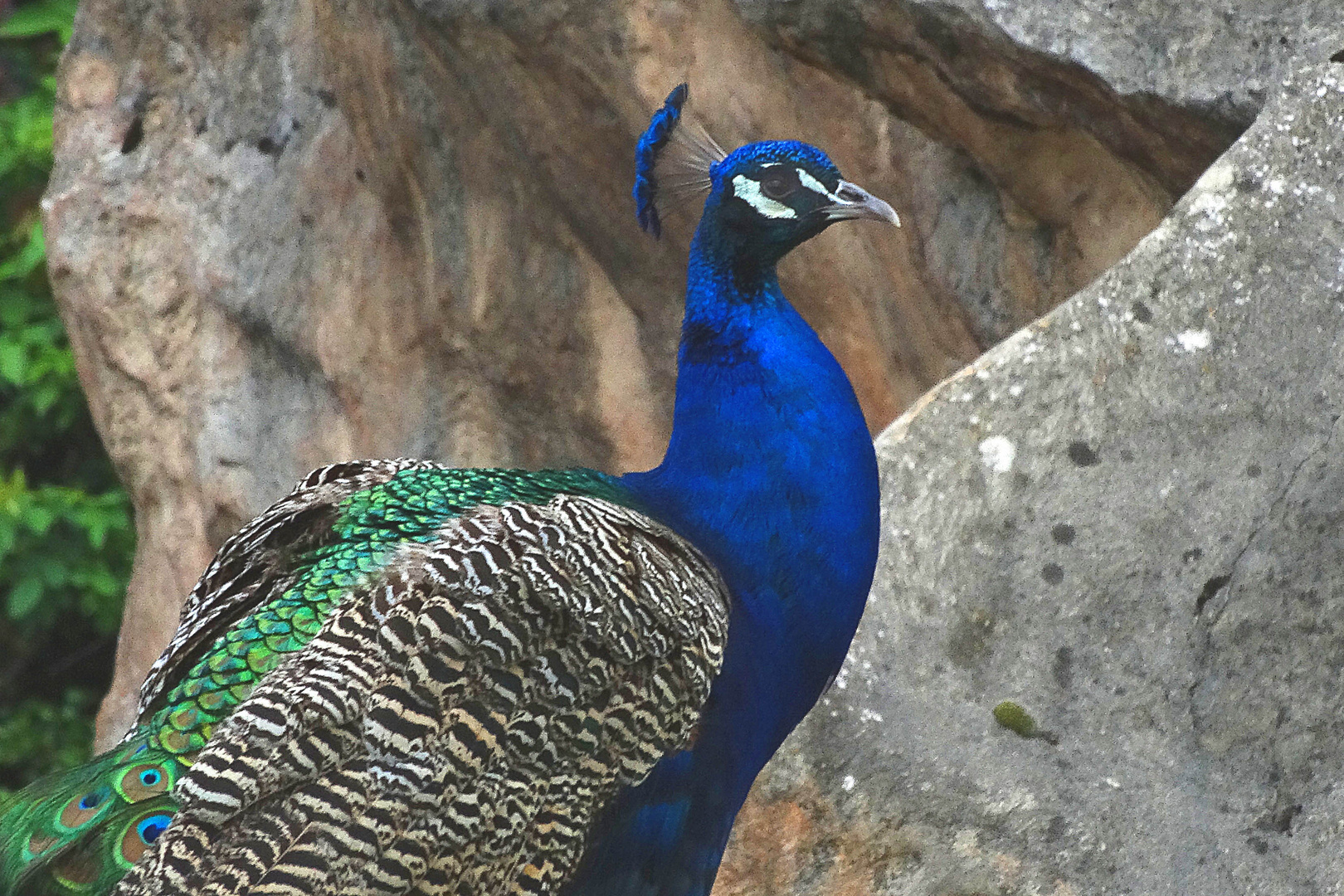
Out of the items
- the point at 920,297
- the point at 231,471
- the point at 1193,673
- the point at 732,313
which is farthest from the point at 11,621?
the point at 1193,673

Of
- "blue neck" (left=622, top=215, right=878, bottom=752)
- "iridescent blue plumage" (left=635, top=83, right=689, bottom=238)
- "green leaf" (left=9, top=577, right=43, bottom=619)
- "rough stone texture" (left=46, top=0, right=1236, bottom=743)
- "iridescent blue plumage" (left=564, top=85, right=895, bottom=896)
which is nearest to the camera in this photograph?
"iridescent blue plumage" (left=564, top=85, right=895, bottom=896)

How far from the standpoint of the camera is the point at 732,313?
101 inches

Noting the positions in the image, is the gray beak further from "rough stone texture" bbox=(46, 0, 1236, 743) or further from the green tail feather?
the green tail feather

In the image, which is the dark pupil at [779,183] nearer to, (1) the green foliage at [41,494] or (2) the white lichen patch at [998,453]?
(2) the white lichen patch at [998,453]

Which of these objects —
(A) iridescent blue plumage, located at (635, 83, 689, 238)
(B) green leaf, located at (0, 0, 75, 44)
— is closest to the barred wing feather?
(A) iridescent blue plumage, located at (635, 83, 689, 238)

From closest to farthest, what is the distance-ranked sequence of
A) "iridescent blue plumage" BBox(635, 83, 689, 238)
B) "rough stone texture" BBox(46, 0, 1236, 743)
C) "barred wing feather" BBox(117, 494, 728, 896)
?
"barred wing feather" BBox(117, 494, 728, 896) → "iridescent blue plumage" BBox(635, 83, 689, 238) → "rough stone texture" BBox(46, 0, 1236, 743)

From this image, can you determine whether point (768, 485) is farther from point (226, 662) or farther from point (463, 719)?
point (226, 662)

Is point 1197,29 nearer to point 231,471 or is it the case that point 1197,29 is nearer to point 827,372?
point 827,372

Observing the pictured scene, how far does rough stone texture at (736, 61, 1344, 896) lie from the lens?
8.52 feet

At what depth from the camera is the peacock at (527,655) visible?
1.95 metres

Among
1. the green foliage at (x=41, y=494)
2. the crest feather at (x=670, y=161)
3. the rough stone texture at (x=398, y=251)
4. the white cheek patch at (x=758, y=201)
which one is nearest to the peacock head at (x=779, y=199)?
the white cheek patch at (x=758, y=201)

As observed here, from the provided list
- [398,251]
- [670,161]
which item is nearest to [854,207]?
[670,161]

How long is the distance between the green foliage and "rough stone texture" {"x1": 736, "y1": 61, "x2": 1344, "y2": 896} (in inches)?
98.5

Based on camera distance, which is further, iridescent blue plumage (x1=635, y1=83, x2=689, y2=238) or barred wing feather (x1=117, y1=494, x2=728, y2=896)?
iridescent blue plumage (x1=635, y1=83, x2=689, y2=238)
